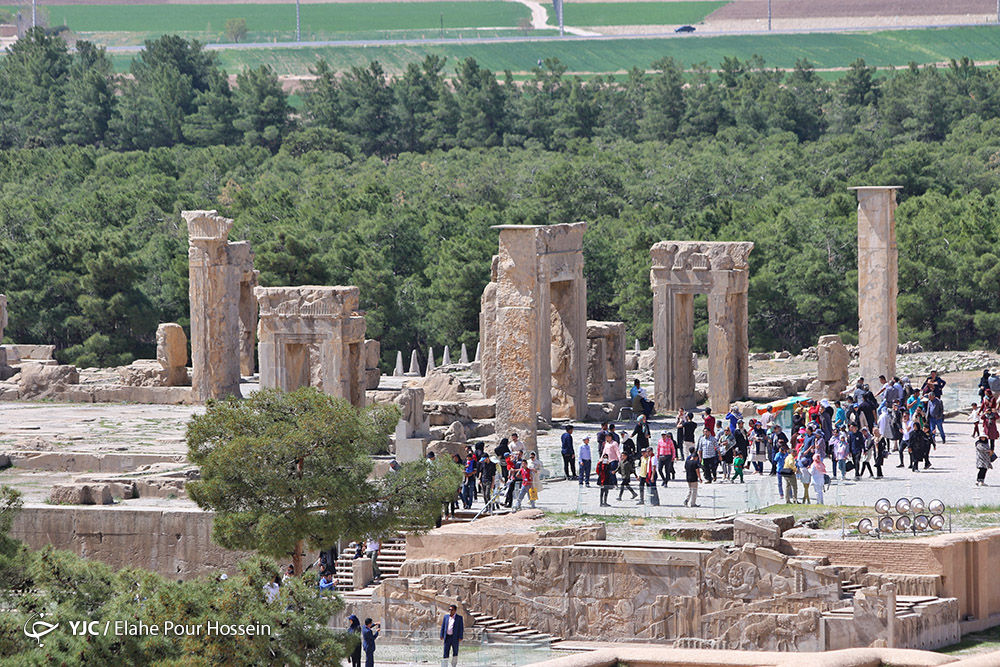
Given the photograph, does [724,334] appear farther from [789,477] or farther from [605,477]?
[789,477]

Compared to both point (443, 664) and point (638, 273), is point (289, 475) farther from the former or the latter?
point (638, 273)

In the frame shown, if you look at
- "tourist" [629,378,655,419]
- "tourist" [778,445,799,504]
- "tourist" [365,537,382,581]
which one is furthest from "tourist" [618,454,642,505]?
"tourist" [629,378,655,419]

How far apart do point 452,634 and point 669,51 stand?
279 ft

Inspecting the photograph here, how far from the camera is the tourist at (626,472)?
30.0m

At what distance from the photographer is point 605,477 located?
30047 mm

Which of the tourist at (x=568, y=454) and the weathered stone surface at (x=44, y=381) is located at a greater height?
the weathered stone surface at (x=44, y=381)

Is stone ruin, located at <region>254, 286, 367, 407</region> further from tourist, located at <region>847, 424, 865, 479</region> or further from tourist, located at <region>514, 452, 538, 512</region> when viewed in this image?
tourist, located at <region>847, 424, 865, 479</region>

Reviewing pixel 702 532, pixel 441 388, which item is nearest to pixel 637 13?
pixel 441 388

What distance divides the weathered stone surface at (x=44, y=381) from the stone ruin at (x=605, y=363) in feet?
39.6

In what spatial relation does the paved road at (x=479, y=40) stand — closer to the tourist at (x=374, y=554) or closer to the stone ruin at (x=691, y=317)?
the stone ruin at (x=691, y=317)

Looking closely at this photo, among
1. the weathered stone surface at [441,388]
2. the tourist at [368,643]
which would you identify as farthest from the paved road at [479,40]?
the tourist at [368,643]

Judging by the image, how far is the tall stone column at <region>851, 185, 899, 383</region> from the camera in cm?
3762

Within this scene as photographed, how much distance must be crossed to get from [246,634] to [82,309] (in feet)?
127

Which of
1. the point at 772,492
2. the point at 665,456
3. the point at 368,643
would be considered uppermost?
the point at 665,456
